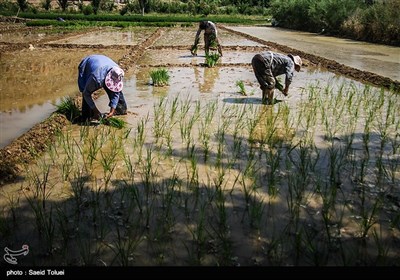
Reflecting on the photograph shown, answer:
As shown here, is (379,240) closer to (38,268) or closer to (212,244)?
(212,244)

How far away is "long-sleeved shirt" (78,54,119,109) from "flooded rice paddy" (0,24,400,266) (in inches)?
18.6

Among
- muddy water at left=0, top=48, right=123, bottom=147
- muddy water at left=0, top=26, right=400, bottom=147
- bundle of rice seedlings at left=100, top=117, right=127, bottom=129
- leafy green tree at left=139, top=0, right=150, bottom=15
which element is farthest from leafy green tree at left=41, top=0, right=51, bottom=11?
bundle of rice seedlings at left=100, top=117, right=127, bottom=129

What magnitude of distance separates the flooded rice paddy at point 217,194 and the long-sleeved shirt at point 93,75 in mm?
471

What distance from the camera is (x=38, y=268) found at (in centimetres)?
230

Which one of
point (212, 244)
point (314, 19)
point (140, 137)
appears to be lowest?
point (212, 244)

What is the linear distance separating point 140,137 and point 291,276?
273 centimetres

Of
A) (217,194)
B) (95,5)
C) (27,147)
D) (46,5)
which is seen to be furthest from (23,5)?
(217,194)

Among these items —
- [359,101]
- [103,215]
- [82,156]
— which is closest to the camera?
[103,215]

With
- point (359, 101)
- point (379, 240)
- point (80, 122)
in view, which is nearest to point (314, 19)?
point (359, 101)

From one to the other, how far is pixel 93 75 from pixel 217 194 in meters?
2.51

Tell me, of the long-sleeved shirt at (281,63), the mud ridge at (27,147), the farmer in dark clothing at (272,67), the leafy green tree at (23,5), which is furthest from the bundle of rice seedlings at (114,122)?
the leafy green tree at (23,5)

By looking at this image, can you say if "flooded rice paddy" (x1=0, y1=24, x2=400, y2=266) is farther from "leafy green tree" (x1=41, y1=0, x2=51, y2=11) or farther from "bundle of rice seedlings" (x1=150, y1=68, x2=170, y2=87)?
"leafy green tree" (x1=41, y1=0, x2=51, y2=11)

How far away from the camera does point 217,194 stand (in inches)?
129

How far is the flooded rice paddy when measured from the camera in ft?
8.44
